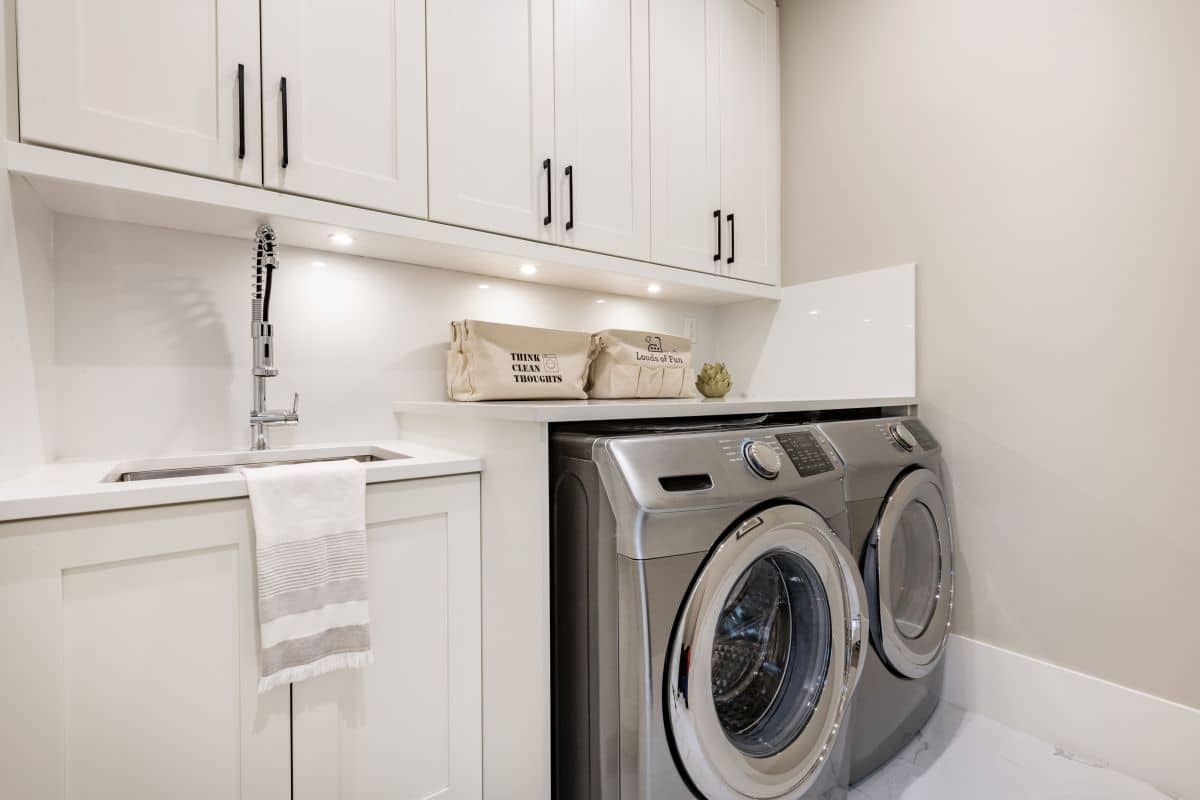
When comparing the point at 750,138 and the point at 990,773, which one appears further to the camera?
the point at 750,138

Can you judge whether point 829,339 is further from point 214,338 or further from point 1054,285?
point 214,338

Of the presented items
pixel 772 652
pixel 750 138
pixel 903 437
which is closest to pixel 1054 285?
pixel 903 437

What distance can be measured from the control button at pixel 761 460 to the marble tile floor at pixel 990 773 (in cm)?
89

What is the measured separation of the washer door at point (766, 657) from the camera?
96 centimetres

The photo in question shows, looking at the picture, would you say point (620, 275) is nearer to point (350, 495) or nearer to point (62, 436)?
point (350, 495)

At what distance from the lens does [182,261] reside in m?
1.37

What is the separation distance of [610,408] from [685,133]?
1.31 meters

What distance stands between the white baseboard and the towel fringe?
1799mm

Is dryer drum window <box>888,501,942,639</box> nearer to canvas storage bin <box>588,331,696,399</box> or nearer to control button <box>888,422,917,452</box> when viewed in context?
control button <box>888,422,917,452</box>

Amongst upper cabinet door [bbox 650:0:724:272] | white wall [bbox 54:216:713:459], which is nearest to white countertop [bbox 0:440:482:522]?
white wall [bbox 54:216:713:459]

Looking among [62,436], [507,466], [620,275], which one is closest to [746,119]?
[620,275]

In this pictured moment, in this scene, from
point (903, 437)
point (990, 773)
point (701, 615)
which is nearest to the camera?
point (701, 615)

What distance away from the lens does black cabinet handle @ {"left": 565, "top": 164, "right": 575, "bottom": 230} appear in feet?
5.41

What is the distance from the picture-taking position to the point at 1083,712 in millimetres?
1528
